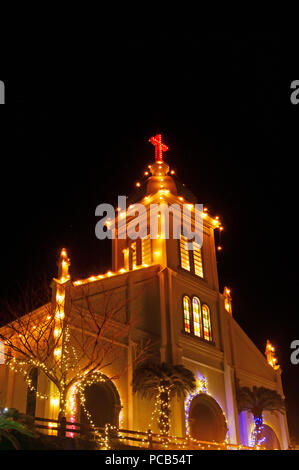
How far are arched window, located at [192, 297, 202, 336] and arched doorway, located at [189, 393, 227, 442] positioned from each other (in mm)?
3518

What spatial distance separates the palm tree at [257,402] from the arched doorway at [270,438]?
196 cm

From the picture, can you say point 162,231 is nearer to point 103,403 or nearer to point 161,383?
point 161,383

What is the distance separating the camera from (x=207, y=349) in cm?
3109

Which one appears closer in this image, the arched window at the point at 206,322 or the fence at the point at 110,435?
the fence at the point at 110,435

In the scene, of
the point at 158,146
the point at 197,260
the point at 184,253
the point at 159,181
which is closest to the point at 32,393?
the point at 184,253

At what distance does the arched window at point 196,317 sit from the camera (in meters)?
31.5

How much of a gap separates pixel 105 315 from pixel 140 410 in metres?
5.00

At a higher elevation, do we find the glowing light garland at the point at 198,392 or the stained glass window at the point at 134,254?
the stained glass window at the point at 134,254

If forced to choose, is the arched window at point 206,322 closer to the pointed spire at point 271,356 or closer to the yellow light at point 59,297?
the pointed spire at point 271,356

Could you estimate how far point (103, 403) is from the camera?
85.7 feet

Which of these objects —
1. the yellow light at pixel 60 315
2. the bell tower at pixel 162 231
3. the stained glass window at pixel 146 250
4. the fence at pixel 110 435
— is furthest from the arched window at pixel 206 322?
the yellow light at pixel 60 315

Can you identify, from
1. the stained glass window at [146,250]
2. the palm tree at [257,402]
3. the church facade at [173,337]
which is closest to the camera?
the church facade at [173,337]
